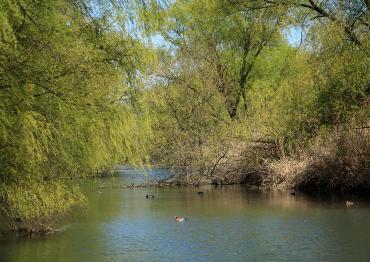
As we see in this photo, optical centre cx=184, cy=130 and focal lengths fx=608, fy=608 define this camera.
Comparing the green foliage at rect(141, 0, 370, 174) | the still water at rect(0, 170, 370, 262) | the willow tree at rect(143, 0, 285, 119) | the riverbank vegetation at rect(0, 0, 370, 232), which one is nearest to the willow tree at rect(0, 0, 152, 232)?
the riverbank vegetation at rect(0, 0, 370, 232)

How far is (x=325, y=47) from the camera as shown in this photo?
1877 centimetres

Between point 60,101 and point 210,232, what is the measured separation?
6.19 m

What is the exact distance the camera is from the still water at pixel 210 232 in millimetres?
11906

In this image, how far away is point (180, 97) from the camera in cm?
2736

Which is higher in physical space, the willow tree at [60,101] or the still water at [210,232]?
the willow tree at [60,101]

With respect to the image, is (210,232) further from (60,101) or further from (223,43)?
(223,43)

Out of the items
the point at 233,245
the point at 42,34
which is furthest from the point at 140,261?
the point at 42,34

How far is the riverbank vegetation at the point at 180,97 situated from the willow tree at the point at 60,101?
0.03 metres

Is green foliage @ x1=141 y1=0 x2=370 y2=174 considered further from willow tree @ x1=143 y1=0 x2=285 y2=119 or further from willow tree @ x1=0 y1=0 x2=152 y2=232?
willow tree @ x1=0 y1=0 x2=152 y2=232

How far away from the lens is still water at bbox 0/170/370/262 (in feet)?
39.1

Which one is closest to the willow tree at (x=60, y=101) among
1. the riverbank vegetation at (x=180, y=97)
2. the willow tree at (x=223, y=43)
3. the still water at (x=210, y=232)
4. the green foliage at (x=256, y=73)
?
the riverbank vegetation at (x=180, y=97)

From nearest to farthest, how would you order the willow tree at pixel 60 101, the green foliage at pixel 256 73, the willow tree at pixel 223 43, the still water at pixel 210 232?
the willow tree at pixel 60 101
the still water at pixel 210 232
the green foliage at pixel 256 73
the willow tree at pixel 223 43

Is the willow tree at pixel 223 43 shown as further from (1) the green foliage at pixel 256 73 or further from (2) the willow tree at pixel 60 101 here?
(2) the willow tree at pixel 60 101

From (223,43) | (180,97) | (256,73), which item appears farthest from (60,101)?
(256,73)
